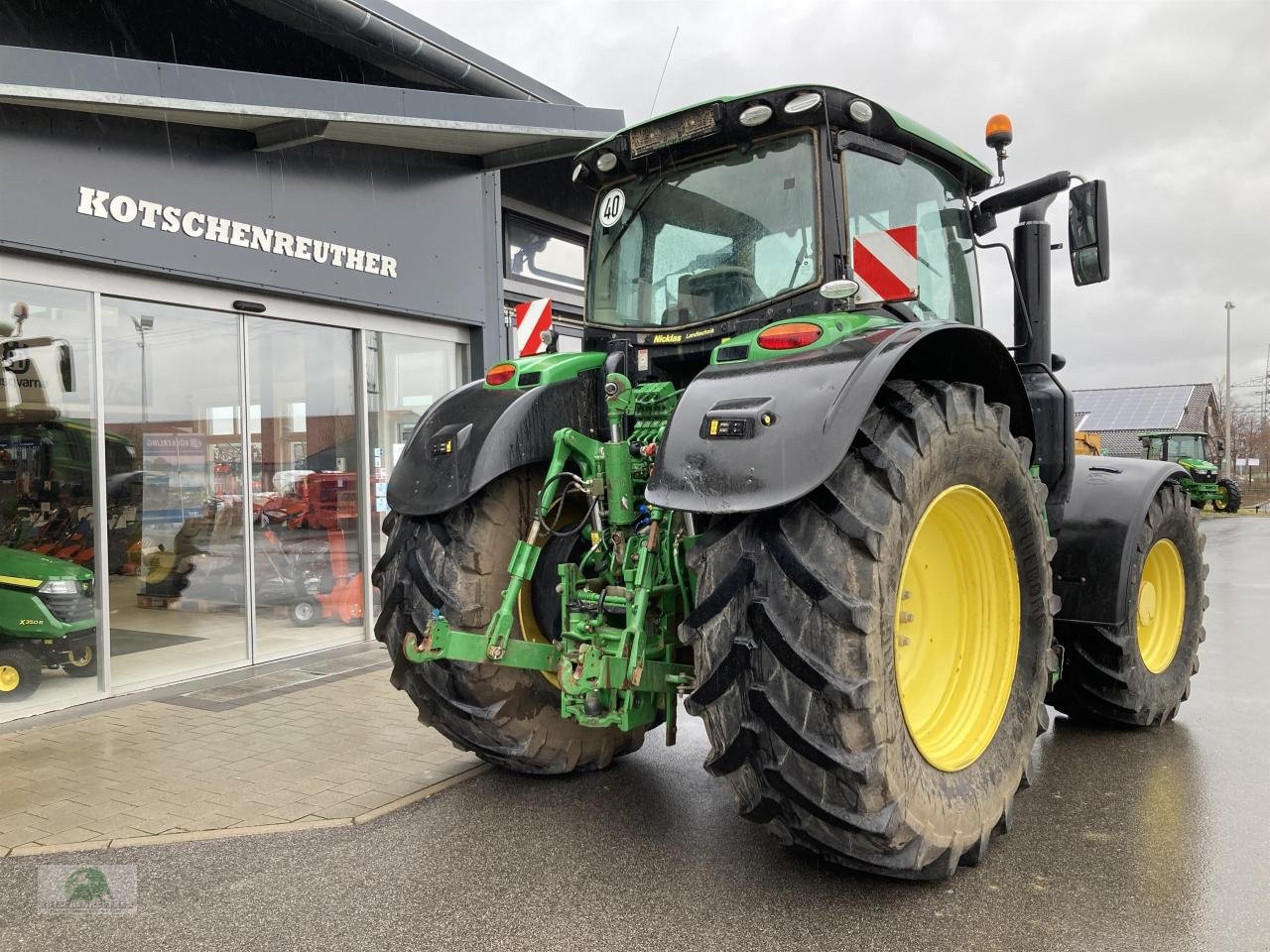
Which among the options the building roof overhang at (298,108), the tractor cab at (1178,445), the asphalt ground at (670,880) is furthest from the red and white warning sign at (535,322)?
the tractor cab at (1178,445)

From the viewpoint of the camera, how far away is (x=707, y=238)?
382 cm

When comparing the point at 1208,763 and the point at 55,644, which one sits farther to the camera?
the point at 55,644

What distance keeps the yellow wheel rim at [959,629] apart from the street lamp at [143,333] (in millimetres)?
5242

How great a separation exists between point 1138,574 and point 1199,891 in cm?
191

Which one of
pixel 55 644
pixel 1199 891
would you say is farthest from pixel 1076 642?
pixel 55 644

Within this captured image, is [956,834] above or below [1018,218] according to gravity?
below

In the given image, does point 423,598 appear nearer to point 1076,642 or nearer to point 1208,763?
point 1076,642

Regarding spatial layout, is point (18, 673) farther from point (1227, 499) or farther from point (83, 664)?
point (1227, 499)

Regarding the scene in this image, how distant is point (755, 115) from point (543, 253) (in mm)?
7016

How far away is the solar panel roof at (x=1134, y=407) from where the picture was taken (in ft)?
156

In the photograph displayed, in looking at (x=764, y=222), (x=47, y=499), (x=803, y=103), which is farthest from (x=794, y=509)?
(x=47, y=499)

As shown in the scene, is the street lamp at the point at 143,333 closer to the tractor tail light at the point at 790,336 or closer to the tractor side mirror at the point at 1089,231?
the tractor tail light at the point at 790,336

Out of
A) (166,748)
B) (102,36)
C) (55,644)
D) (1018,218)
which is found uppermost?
(102,36)

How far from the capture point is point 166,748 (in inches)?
193
